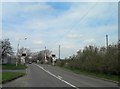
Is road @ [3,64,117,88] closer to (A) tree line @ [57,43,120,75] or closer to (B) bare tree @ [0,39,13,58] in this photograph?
(A) tree line @ [57,43,120,75]

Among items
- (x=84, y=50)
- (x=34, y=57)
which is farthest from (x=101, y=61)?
(x=34, y=57)

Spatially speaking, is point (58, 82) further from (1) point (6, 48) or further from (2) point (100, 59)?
(1) point (6, 48)

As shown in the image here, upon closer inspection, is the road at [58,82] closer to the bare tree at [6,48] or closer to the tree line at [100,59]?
the tree line at [100,59]

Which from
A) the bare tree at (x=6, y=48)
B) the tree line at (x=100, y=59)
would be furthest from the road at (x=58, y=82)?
the bare tree at (x=6, y=48)

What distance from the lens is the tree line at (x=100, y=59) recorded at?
39347 millimetres

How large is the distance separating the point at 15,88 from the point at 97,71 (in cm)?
3148

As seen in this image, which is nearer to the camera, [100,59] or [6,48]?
[100,59]

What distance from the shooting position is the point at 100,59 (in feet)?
153

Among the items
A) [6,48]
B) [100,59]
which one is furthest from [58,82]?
[6,48]

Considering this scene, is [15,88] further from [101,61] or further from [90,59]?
[90,59]

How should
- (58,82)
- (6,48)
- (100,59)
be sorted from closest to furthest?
1. (58,82)
2. (100,59)
3. (6,48)

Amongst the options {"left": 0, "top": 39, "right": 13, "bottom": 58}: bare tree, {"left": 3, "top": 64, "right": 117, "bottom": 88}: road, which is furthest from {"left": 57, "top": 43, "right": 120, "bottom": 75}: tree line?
{"left": 0, "top": 39, "right": 13, "bottom": 58}: bare tree

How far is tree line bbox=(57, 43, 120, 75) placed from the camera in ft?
129

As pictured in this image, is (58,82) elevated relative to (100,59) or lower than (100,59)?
lower
